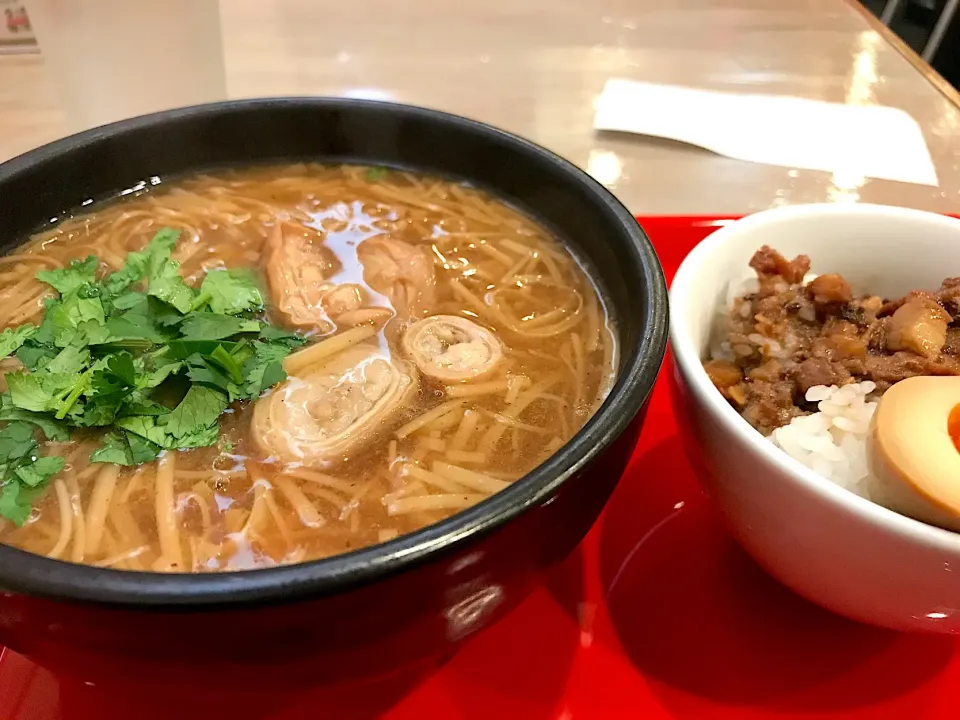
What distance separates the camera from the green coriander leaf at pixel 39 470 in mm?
929

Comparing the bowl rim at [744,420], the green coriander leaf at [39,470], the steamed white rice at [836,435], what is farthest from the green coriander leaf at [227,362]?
the steamed white rice at [836,435]

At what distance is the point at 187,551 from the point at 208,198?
2.58ft

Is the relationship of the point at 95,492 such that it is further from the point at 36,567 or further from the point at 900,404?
the point at 900,404

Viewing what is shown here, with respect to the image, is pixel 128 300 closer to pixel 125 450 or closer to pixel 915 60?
pixel 125 450

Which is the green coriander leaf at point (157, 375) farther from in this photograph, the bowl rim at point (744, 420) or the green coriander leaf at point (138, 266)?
the bowl rim at point (744, 420)

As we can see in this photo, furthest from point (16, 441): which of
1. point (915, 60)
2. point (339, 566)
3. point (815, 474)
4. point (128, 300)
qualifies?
point (915, 60)

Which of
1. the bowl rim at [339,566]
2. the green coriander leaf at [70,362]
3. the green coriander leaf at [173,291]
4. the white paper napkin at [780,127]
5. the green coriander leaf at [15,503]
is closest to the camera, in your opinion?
the bowl rim at [339,566]

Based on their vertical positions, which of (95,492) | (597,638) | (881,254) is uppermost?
(881,254)

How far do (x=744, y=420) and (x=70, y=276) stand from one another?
100 centimetres

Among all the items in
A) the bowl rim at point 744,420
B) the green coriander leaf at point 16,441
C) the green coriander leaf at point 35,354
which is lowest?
the green coriander leaf at point 16,441

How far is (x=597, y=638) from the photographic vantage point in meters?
1.02

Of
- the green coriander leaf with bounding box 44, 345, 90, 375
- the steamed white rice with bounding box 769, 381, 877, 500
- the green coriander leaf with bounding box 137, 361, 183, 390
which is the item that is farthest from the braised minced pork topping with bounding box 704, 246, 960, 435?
the green coriander leaf with bounding box 44, 345, 90, 375

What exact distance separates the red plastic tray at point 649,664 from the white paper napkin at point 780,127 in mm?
1362

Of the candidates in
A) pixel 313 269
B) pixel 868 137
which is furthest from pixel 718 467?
pixel 868 137
